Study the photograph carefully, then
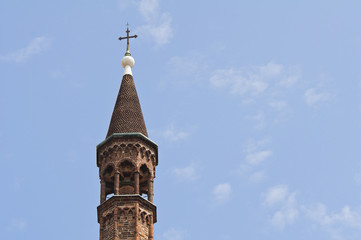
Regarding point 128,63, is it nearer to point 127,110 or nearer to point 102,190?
point 127,110

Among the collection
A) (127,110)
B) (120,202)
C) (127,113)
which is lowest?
(120,202)

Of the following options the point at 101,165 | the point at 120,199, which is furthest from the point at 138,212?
the point at 101,165

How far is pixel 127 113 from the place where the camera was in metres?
42.5

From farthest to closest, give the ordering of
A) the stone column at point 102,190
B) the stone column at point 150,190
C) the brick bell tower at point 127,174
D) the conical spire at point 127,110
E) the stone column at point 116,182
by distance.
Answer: the conical spire at point 127,110 → the stone column at point 150,190 → the stone column at point 102,190 → the stone column at point 116,182 → the brick bell tower at point 127,174

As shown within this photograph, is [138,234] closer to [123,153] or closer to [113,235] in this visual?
[113,235]

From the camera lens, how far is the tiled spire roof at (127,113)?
4169cm

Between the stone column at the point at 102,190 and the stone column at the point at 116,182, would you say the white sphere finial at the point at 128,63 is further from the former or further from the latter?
the stone column at the point at 116,182

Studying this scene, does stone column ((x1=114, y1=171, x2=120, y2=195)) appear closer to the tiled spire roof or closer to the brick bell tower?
the brick bell tower

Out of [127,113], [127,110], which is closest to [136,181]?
[127,113]

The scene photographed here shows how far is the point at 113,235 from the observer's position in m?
37.6

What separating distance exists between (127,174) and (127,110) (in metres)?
3.30

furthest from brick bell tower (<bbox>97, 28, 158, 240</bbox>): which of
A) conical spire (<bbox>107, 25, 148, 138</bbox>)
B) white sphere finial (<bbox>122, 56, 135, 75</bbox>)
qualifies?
white sphere finial (<bbox>122, 56, 135, 75</bbox>)

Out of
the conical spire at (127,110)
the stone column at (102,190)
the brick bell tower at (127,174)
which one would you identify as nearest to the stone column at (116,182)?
the brick bell tower at (127,174)

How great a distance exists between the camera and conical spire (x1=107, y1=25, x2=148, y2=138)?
4169 centimetres
